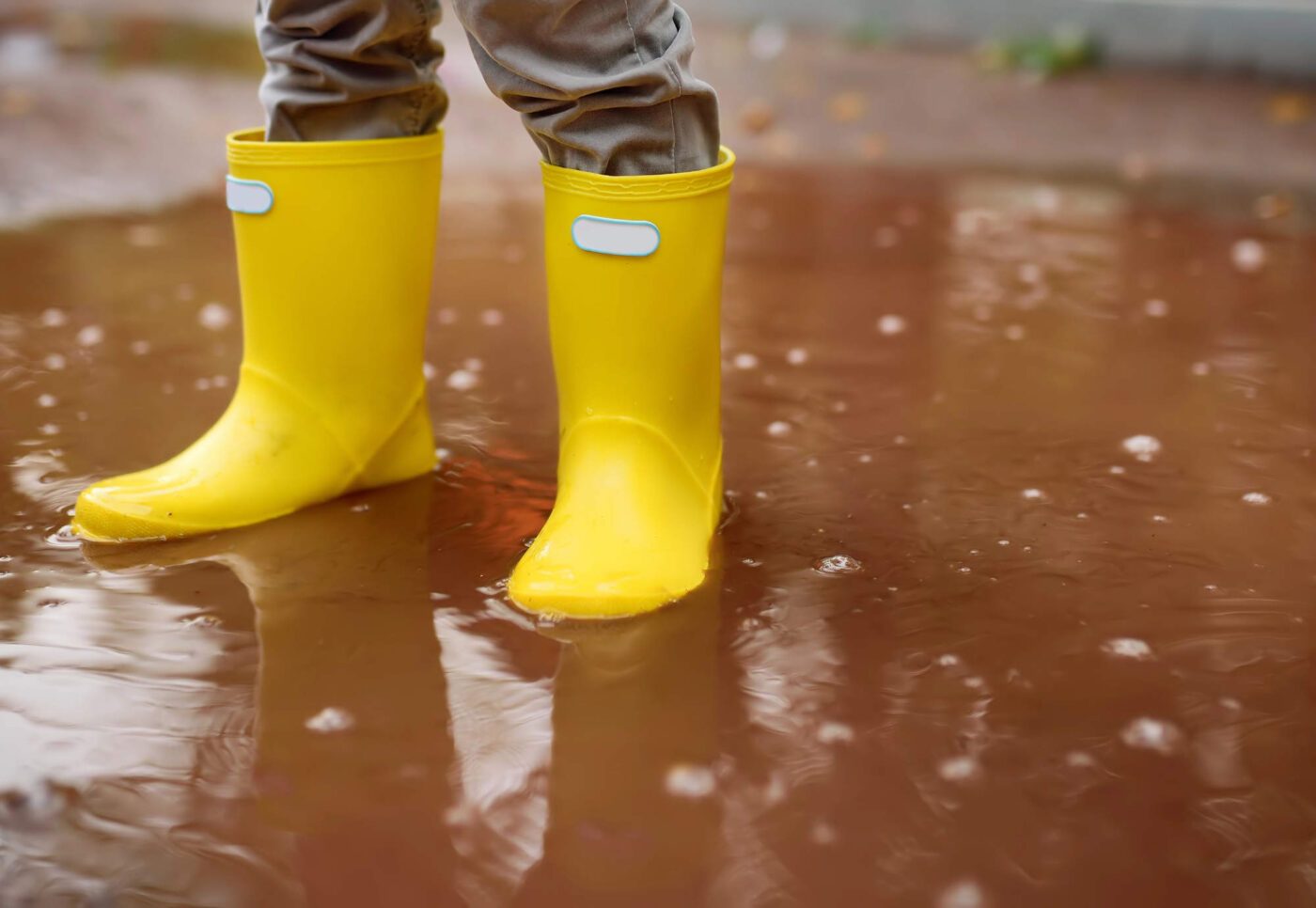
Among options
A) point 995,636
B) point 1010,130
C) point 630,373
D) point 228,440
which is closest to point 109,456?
point 228,440

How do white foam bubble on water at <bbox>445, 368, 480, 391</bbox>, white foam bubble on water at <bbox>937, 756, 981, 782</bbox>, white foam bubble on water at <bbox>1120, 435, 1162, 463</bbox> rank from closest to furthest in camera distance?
A: white foam bubble on water at <bbox>937, 756, 981, 782</bbox>
white foam bubble on water at <bbox>1120, 435, 1162, 463</bbox>
white foam bubble on water at <bbox>445, 368, 480, 391</bbox>

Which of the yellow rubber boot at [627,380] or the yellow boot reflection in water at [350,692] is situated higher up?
the yellow rubber boot at [627,380]

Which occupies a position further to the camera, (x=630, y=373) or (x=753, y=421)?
(x=753, y=421)

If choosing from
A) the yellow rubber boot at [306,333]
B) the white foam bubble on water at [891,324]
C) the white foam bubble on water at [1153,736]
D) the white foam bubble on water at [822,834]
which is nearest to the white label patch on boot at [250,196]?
the yellow rubber boot at [306,333]

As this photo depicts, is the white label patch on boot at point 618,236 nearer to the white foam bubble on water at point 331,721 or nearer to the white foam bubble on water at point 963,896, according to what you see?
the white foam bubble on water at point 331,721

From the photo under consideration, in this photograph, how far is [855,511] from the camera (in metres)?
1.23

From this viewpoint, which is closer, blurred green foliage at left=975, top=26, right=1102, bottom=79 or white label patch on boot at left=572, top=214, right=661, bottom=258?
white label patch on boot at left=572, top=214, right=661, bottom=258

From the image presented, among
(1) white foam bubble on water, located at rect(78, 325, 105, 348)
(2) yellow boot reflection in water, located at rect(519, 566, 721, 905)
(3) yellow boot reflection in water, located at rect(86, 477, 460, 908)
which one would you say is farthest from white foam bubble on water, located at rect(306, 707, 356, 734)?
(1) white foam bubble on water, located at rect(78, 325, 105, 348)

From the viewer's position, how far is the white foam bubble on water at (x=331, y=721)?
0.87 m

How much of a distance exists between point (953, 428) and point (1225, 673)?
0.54m

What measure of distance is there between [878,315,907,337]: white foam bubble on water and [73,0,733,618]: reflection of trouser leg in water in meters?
0.73

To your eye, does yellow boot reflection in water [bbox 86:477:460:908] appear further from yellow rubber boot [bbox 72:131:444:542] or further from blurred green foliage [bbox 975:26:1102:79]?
blurred green foliage [bbox 975:26:1102:79]

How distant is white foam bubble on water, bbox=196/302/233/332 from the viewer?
1798mm

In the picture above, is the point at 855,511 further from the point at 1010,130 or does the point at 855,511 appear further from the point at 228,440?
the point at 1010,130
